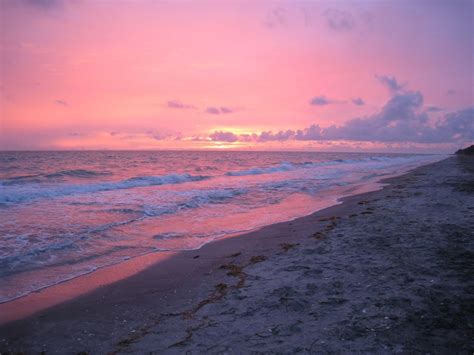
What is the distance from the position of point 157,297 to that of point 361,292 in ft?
10.3

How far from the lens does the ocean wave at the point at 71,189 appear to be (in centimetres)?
1753

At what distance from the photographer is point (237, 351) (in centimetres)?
362

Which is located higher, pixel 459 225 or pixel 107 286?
pixel 459 225

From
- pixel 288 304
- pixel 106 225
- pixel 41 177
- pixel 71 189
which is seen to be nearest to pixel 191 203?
pixel 106 225

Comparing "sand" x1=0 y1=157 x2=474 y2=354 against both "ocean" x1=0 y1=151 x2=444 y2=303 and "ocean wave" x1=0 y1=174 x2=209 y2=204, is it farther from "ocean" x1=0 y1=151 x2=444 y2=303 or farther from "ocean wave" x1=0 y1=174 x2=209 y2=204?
"ocean wave" x1=0 y1=174 x2=209 y2=204

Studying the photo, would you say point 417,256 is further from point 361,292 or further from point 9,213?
point 9,213

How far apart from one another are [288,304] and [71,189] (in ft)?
66.2

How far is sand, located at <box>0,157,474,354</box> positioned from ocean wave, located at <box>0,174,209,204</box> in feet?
45.6

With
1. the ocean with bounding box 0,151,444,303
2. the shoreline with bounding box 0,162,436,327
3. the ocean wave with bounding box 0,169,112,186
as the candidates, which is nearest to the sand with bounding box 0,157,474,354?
the shoreline with bounding box 0,162,436,327

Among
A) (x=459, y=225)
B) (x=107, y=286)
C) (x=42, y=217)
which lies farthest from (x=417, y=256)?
(x=42, y=217)

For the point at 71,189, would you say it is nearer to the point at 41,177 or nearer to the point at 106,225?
the point at 41,177

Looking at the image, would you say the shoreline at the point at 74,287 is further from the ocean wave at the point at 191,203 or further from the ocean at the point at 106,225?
the ocean wave at the point at 191,203

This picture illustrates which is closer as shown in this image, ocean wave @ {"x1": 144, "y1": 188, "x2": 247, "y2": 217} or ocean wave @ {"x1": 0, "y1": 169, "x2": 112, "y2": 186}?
ocean wave @ {"x1": 144, "y1": 188, "x2": 247, "y2": 217}

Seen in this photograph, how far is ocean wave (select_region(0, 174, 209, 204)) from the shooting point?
17.5 meters
